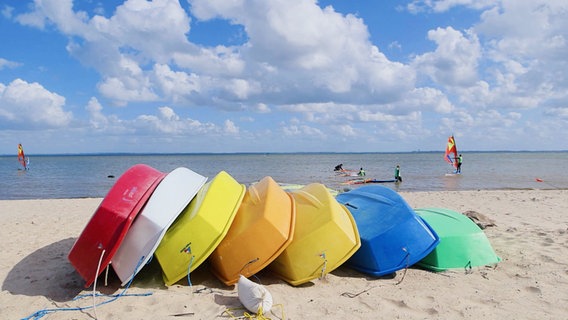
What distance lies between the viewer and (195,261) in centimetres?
431

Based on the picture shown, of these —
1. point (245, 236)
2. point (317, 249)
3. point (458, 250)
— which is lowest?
point (458, 250)

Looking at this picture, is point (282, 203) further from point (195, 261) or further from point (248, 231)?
point (195, 261)

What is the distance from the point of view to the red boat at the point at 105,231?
162 inches

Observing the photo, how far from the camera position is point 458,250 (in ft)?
16.8

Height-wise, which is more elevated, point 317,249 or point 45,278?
point 317,249

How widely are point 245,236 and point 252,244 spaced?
0.39ft

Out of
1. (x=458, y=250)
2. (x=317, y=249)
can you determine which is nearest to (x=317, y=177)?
(x=458, y=250)

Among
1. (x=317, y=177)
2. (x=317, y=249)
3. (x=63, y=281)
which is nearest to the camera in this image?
(x=317, y=249)

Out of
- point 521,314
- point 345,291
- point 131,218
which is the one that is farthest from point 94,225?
point 521,314

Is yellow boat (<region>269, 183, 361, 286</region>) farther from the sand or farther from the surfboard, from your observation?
the surfboard

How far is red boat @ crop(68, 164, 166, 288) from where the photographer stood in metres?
4.11

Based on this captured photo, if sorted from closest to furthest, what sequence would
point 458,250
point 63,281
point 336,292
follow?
point 336,292 < point 63,281 < point 458,250

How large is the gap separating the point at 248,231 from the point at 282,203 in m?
0.72

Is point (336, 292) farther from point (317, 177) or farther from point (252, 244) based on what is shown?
point (317, 177)
